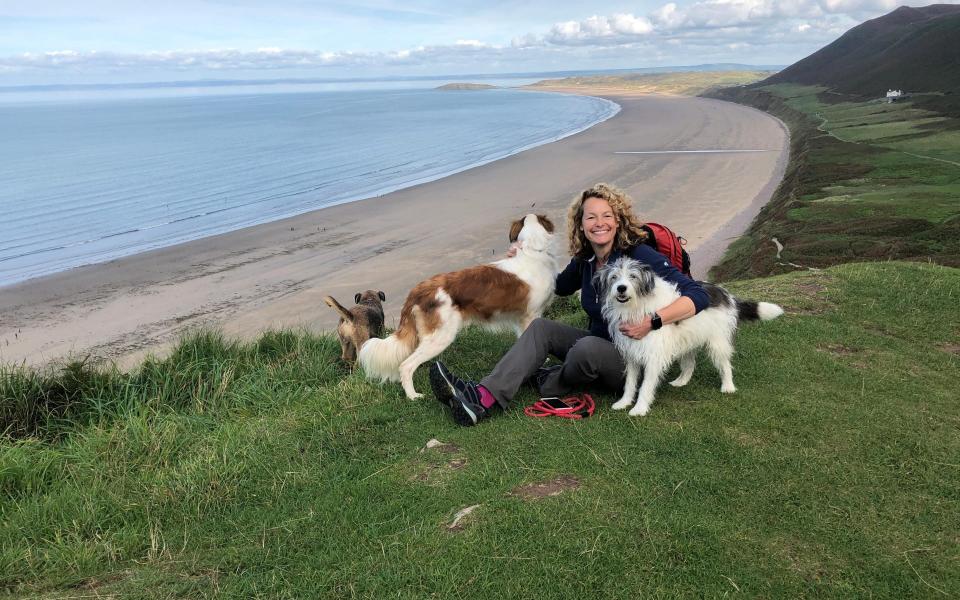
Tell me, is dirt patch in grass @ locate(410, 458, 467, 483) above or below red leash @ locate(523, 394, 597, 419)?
below

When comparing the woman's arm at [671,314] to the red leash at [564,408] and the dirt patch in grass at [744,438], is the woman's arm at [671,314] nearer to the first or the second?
the red leash at [564,408]

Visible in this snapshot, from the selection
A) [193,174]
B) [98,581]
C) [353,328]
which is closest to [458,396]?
[98,581]

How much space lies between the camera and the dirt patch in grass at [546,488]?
4344mm

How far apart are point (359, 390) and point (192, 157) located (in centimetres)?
4772

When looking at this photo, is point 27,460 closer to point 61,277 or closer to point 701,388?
point 701,388

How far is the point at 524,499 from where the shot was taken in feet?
14.0

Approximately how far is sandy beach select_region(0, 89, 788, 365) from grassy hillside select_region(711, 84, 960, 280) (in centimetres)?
164

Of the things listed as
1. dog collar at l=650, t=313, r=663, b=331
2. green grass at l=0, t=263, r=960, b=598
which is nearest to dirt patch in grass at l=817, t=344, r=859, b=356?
green grass at l=0, t=263, r=960, b=598

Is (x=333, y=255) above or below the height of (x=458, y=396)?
below

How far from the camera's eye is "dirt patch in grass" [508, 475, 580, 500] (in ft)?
14.3

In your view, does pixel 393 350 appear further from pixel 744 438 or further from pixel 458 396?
pixel 744 438

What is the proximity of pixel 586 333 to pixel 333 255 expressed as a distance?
15.7 meters

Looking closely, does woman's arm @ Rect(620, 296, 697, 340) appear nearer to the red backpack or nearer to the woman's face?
the red backpack

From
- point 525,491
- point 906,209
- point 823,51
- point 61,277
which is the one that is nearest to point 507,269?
point 525,491
